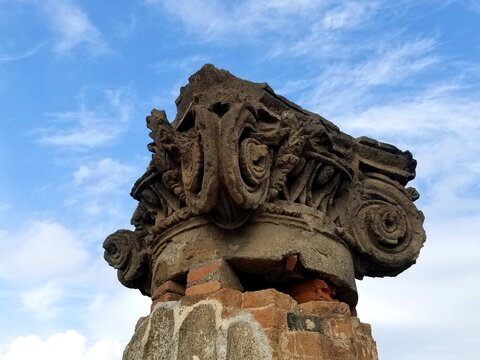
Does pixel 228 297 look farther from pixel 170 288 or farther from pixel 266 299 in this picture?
pixel 170 288

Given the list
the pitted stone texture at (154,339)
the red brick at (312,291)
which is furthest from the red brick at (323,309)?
the pitted stone texture at (154,339)

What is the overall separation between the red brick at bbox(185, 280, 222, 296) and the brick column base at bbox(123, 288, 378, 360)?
0.05m

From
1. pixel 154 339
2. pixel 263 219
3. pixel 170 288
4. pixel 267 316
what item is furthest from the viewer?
pixel 170 288

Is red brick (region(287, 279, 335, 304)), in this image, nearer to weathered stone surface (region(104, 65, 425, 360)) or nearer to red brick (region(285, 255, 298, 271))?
weathered stone surface (region(104, 65, 425, 360))

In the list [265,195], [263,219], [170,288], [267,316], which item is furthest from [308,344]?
[170,288]

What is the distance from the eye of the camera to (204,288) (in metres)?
4.08

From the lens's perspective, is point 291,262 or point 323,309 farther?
point 291,262

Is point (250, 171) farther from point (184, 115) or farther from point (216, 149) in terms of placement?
point (184, 115)

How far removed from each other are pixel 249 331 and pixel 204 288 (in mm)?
483

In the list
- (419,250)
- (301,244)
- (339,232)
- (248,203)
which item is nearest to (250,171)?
(248,203)

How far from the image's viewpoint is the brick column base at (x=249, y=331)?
3.74 meters

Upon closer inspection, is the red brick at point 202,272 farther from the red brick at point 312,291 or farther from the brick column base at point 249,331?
the red brick at point 312,291

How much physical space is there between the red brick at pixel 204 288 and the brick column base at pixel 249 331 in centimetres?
5

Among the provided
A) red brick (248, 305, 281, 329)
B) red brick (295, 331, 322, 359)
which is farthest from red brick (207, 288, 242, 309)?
red brick (295, 331, 322, 359)
